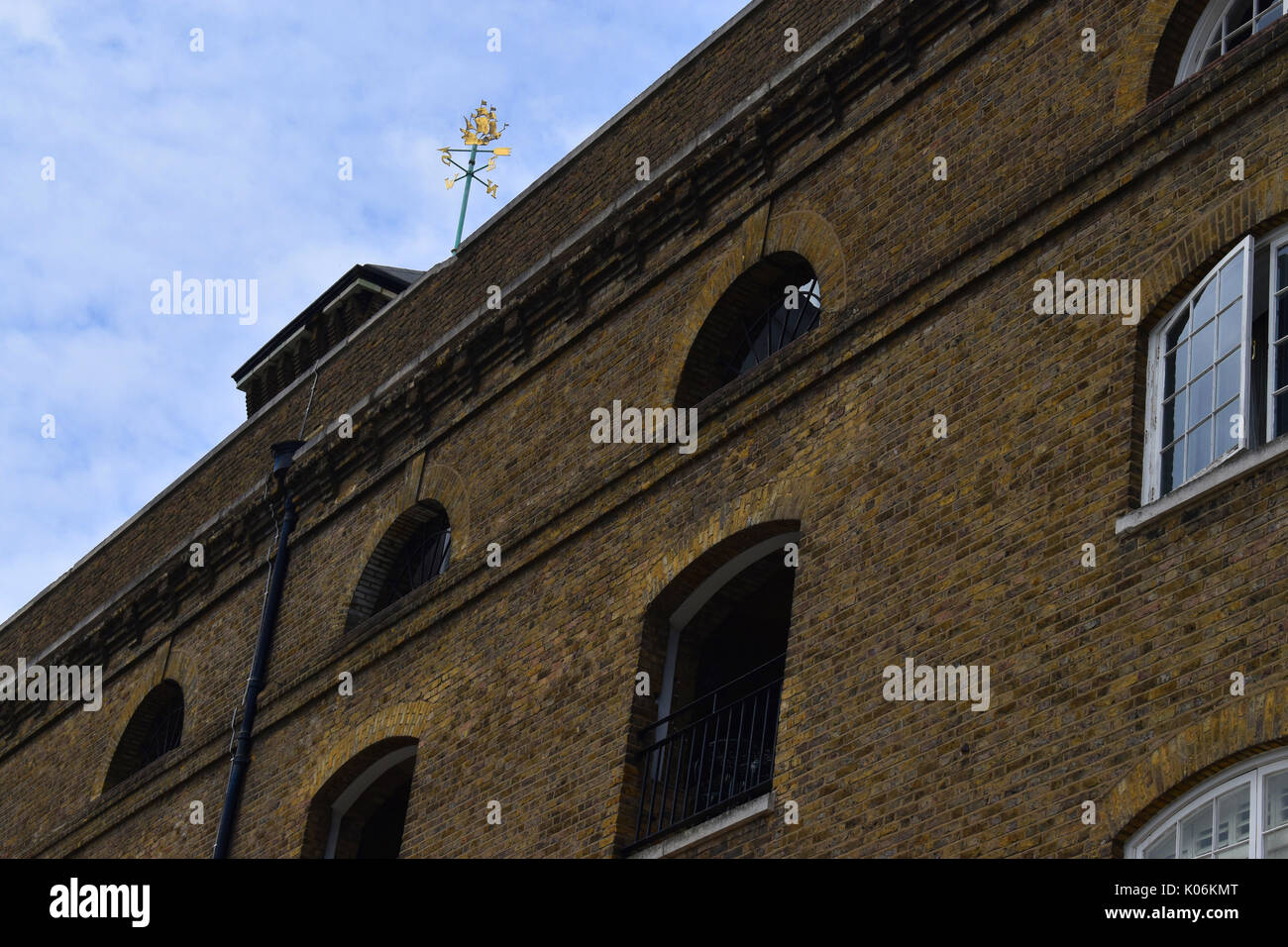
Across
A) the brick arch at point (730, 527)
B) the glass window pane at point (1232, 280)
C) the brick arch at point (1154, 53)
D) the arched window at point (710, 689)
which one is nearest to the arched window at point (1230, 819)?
the glass window pane at point (1232, 280)

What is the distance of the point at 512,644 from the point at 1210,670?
6583mm

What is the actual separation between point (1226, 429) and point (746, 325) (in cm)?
526

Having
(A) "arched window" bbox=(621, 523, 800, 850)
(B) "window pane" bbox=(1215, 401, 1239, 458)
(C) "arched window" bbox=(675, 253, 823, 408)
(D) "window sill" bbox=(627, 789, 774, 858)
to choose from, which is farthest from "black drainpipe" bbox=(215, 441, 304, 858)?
(B) "window pane" bbox=(1215, 401, 1239, 458)

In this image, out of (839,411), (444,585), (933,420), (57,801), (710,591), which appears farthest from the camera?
(57,801)

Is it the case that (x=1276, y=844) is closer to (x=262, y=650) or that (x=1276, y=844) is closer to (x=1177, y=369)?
(x=1177, y=369)

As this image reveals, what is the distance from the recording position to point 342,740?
16.3m

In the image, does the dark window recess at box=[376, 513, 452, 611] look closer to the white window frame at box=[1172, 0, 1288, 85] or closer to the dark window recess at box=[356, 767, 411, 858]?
the dark window recess at box=[356, 767, 411, 858]

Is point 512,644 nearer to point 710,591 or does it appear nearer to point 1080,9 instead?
point 710,591

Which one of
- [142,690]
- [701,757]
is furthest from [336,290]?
[701,757]

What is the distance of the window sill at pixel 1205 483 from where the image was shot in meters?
9.86

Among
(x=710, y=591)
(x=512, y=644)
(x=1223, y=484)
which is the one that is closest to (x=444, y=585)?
(x=512, y=644)

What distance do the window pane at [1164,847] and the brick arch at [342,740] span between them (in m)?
7.14

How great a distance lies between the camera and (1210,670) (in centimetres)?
964

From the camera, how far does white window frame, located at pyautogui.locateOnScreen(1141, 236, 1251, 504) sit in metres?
10.3
